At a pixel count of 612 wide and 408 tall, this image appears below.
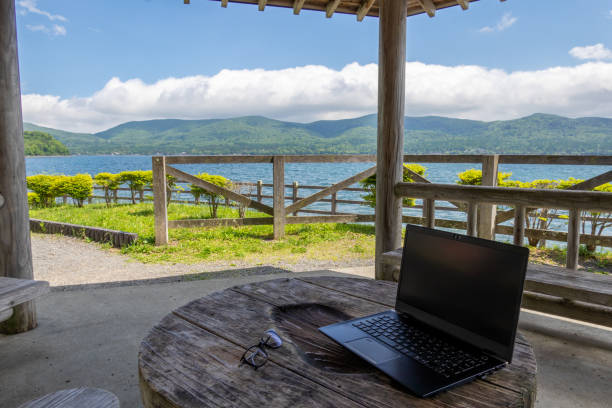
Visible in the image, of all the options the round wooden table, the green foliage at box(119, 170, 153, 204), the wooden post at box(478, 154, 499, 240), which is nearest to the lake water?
the green foliage at box(119, 170, 153, 204)

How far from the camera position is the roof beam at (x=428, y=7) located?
11.1 feet

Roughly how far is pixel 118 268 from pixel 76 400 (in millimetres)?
3562

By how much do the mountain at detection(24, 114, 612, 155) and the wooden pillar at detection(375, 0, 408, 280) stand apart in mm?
39344

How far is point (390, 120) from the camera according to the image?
10.1 ft

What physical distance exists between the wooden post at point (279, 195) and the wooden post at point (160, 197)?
1.51 m

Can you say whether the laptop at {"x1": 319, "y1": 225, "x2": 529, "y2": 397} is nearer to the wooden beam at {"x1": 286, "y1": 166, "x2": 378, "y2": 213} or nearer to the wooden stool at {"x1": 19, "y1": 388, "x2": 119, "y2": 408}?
the wooden stool at {"x1": 19, "y1": 388, "x2": 119, "y2": 408}

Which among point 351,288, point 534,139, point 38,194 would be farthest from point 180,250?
point 534,139

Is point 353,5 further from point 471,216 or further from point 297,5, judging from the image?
point 471,216

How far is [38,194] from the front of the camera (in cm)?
995

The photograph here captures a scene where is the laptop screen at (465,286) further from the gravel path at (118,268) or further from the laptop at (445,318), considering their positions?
the gravel path at (118,268)

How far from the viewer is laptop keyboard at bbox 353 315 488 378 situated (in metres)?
0.97

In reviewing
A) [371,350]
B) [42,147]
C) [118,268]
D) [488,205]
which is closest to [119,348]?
[371,350]

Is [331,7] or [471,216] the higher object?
[331,7]

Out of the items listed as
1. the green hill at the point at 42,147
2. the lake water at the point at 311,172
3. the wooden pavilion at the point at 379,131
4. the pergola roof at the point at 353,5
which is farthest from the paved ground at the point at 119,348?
the green hill at the point at 42,147
